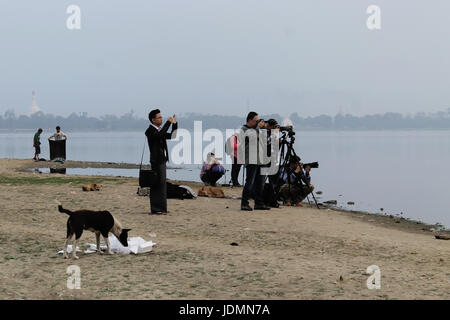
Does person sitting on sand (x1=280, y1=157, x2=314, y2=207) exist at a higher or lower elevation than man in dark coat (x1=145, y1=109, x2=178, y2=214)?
lower

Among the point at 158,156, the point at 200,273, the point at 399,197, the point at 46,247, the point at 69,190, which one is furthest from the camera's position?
the point at 399,197

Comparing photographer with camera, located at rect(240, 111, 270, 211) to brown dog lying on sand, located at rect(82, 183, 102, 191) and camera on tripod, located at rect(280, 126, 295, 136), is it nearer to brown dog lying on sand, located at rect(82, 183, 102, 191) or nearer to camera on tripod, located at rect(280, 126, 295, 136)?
camera on tripod, located at rect(280, 126, 295, 136)

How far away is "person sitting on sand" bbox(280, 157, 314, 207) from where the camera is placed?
14.3 meters

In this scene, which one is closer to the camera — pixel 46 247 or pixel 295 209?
pixel 46 247

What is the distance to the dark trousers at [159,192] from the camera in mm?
11336

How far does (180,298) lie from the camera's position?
236 inches

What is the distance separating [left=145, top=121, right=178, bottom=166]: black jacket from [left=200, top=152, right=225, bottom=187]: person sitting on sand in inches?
285

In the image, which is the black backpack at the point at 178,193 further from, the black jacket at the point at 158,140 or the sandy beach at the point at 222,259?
the black jacket at the point at 158,140

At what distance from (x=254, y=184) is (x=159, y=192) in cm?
260

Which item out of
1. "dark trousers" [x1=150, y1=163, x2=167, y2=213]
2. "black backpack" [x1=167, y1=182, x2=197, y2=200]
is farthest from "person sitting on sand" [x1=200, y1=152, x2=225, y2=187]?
→ "dark trousers" [x1=150, y1=163, x2=167, y2=213]

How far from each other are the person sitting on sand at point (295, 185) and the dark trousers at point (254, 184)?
4.27 ft

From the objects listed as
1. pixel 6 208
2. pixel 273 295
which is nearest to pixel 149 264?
pixel 273 295

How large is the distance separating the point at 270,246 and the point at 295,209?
5.22m
